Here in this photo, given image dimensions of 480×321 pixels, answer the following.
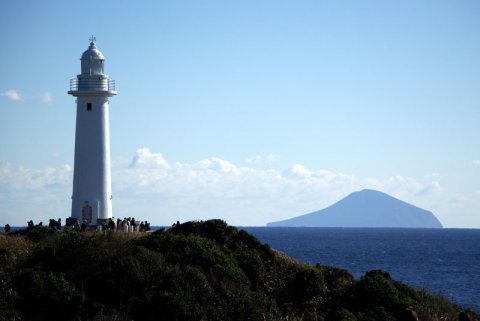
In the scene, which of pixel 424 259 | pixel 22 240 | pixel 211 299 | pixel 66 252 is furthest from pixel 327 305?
pixel 424 259

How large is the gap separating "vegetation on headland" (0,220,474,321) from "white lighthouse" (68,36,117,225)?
13051 mm

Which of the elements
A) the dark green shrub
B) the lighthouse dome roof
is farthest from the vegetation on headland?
the lighthouse dome roof

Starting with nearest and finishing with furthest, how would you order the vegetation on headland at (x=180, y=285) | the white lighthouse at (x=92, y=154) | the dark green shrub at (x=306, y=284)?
the vegetation on headland at (x=180, y=285), the dark green shrub at (x=306, y=284), the white lighthouse at (x=92, y=154)

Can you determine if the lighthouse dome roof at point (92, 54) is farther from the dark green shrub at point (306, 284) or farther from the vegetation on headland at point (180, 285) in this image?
the dark green shrub at point (306, 284)

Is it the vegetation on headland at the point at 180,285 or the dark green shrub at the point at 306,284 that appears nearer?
the vegetation on headland at the point at 180,285

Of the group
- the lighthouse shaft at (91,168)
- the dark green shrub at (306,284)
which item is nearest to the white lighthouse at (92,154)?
the lighthouse shaft at (91,168)

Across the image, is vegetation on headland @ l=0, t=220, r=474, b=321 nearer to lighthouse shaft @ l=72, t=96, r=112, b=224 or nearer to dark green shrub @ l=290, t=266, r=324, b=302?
dark green shrub @ l=290, t=266, r=324, b=302

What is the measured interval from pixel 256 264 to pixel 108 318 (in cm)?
875

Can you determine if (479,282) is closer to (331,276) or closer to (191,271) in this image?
(331,276)

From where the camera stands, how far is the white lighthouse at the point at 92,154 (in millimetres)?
47844

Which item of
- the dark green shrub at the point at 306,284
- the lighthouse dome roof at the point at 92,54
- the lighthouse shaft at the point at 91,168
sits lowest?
the dark green shrub at the point at 306,284

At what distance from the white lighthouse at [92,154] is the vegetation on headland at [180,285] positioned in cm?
1305

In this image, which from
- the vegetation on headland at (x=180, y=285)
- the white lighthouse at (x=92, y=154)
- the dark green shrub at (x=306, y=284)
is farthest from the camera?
the white lighthouse at (x=92, y=154)

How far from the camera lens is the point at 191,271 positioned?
2925cm
